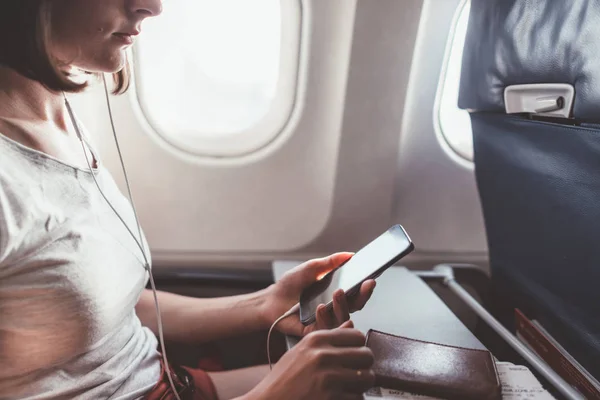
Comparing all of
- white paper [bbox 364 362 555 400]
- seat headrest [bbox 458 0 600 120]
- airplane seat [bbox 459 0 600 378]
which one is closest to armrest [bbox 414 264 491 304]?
airplane seat [bbox 459 0 600 378]

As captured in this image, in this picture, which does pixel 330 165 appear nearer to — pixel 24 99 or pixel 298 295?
pixel 298 295

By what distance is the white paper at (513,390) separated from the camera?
0.77 m

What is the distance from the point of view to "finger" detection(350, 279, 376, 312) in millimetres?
833

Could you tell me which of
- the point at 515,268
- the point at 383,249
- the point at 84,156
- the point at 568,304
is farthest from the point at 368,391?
the point at 84,156

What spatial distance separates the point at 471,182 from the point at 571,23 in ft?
3.08

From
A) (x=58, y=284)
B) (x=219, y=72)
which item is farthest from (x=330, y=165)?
(x=58, y=284)

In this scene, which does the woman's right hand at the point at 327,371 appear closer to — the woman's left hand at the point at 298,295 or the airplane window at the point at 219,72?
the woman's left hand at the point at 298,295

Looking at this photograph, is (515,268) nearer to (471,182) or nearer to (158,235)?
(471,182)

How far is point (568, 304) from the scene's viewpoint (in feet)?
3.05

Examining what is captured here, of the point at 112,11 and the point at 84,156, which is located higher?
the point at 112,11

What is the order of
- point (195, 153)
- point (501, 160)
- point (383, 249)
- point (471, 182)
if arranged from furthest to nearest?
1. point (471, 182)
2. point (195, 153)
3. point (501, 160)
4. point (383, 249)

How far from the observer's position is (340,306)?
84 centimetres

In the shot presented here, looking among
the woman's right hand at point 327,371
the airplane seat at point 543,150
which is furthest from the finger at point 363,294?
the airplane seat at point 543,150

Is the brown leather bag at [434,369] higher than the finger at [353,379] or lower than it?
lower
